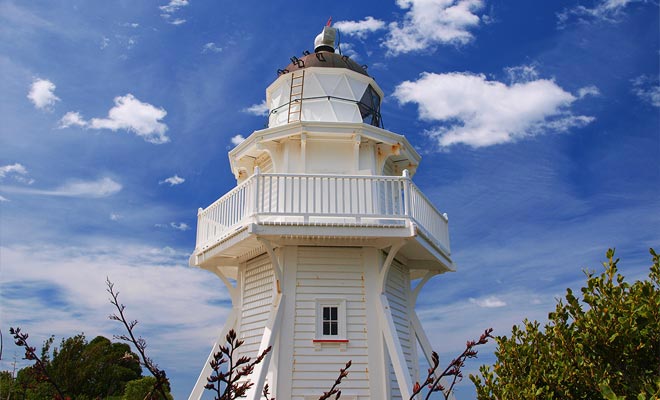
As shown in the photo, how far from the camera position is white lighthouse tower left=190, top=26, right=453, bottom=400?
35.0 feet

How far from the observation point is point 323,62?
14.5 m

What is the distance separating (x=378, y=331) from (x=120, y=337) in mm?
8700

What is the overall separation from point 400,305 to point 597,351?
24.3ft

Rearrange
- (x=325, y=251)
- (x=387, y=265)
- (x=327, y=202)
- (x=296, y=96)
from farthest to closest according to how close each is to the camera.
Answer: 1. (x=296, y=96)
2. (x=325, y=251)
3. (x=387, y=265)
4. (x=327, y=202)

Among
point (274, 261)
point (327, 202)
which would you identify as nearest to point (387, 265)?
point (327, 202)

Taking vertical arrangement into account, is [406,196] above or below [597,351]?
above

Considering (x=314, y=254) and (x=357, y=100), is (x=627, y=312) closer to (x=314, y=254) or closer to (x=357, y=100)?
(x=314, y=254)

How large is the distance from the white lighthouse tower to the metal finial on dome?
2.15m

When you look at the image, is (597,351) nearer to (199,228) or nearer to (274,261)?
(274,261)

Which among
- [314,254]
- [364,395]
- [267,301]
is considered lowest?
[364,395]

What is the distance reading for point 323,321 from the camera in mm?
11203

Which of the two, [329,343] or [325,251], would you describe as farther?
A: [325,251]

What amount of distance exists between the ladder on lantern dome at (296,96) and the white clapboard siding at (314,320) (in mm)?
4054

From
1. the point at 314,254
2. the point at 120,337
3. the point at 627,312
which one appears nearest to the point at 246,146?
the point at 314,254
